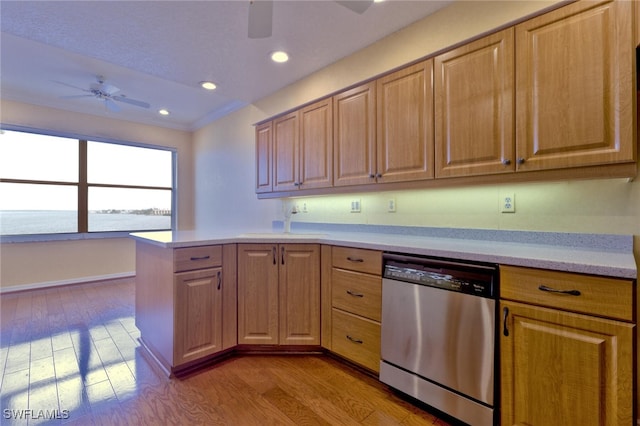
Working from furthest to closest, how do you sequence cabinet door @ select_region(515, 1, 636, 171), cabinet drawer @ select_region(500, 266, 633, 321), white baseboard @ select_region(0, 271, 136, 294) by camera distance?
white baseboard @ select_region(0, 271, 136, 294)
cabinet door @ select_region(515, 1, 636, 171)
cabinet drawer @ select_region(500, 266, 633, 321)

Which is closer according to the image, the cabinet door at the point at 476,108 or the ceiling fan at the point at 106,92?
the cabinet door at the point at 476,108

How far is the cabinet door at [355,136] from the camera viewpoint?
7.43 feet

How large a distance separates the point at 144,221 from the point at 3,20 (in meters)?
3.64

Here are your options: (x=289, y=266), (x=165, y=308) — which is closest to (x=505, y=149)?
(x=289, y=266)

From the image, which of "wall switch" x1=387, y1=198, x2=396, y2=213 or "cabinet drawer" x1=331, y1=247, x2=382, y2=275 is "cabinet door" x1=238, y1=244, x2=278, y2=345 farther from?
"wall switch" x1=387, y1=198, x2=396, y2=213

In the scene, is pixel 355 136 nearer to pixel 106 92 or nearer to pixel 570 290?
pixel 570 290

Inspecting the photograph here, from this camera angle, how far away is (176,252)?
1940mm

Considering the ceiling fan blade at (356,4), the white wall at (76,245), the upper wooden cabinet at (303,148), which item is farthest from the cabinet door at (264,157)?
the white wall at (76,245)

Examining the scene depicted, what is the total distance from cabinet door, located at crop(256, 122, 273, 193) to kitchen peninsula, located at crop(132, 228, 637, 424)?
3.42 ft

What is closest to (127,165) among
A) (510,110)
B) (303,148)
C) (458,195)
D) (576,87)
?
(303,148)

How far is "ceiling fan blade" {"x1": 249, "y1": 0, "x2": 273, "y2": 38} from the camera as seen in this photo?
5.06 feet

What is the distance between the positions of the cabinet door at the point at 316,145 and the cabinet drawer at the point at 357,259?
2.38ft

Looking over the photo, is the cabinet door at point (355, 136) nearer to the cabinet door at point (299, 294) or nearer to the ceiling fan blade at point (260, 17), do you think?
the cabinet door at point (299, 294)

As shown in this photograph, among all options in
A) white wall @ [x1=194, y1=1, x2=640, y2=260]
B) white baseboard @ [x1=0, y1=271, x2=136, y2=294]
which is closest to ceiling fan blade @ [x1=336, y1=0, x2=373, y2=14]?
white wall @ [x1=194, y1=1, x2=640, y2=260]
